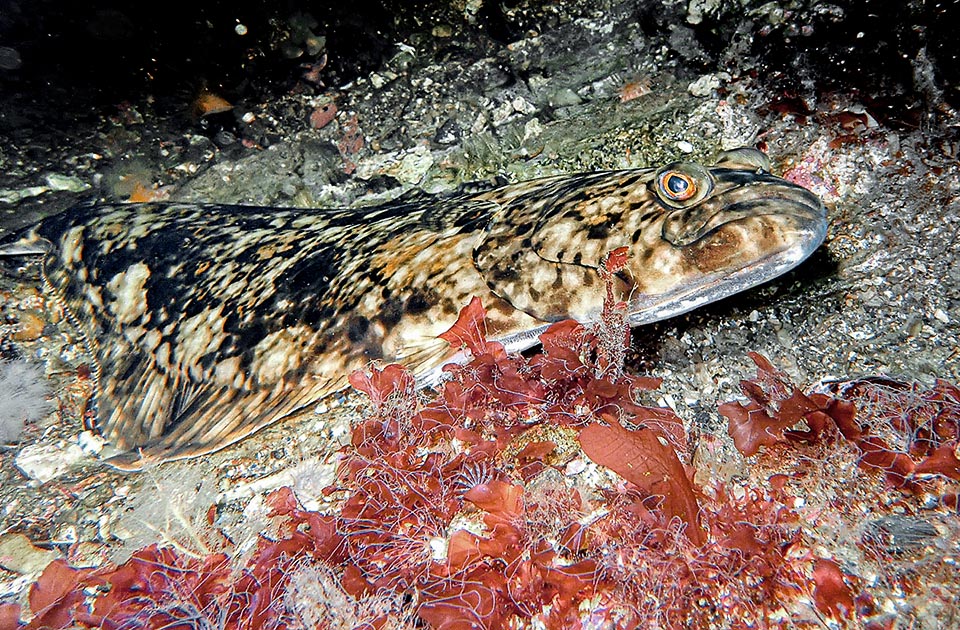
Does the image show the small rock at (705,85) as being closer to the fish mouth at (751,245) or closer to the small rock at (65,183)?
the fish mouth at (751,245)

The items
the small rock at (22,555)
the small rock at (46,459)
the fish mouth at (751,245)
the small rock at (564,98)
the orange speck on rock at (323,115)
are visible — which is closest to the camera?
the fish mouth at (751,245)

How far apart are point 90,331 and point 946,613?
5.43m

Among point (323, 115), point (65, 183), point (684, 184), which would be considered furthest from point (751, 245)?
point (65, 183)

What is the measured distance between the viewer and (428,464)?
2.11 metres

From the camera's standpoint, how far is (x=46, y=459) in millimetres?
3430

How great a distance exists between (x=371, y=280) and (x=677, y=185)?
1.81 metres

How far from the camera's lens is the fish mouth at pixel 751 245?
2127 millimetres

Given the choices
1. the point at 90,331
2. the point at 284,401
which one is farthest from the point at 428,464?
the point at 90,331

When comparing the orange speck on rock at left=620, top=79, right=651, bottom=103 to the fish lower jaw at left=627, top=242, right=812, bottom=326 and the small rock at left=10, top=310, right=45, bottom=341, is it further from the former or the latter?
the small rock at left=10, top=310, right=45, bottom=341

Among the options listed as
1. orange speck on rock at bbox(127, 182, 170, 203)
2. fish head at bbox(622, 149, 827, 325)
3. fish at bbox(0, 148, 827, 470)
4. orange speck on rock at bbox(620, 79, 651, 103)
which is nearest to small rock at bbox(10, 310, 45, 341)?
fish at bbox(0, 148, 827, 470)

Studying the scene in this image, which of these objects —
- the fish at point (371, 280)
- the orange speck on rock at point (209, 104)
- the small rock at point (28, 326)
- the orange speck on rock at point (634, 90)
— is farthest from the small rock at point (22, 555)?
the orange speck on rock at point (634, 90)

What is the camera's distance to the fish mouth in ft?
6.98

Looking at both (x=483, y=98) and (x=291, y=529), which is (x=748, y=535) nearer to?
(x=291, y=529)

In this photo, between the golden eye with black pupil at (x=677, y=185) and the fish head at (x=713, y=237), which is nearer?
the fish head at (x=713, y=237)
